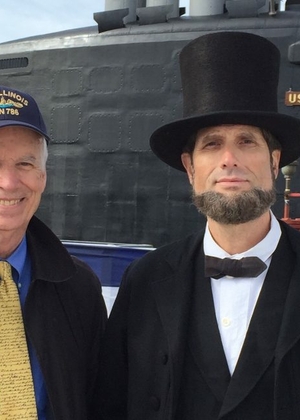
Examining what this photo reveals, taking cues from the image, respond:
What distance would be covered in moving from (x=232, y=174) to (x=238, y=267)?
395 millimetres

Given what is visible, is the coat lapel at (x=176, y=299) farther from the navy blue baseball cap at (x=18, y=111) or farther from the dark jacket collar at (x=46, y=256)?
the navy blue baseball cap at (x=18, y=111)

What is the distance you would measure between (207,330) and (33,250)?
89 centimetres

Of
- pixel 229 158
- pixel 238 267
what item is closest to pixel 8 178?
pixel 229 158

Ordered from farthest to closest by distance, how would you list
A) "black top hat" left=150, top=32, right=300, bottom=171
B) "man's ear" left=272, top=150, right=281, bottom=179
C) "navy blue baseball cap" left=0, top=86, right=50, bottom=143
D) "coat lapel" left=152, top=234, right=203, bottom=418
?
1. "man's ear" left=272, top=150, right=281, bottom=179
2. "black top hat" left=150, top=32, right=300, bottom=171
3. "navy blue baseball cap" left=0, top=86, right=50, bottom=143
4. "coat lapel" left=152, top=234, right=203, bottom=418

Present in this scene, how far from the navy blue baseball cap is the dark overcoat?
1.82 ft

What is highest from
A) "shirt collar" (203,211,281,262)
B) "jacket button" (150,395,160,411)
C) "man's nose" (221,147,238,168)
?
"man's nose" (221,147,238,168)

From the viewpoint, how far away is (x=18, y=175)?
2.74 metres

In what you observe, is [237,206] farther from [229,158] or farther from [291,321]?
[291,321]

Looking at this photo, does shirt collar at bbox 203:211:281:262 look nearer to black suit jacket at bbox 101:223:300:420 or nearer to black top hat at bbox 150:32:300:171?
black suit jacket at bbox 101:223:300:420

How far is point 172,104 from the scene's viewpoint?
25.2 feet

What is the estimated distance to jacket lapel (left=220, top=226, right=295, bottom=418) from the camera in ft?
7.81

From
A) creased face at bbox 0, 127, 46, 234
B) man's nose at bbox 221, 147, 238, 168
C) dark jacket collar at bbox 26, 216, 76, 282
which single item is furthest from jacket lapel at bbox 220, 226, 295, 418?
creased face at bbox 0, 127, 46, 234

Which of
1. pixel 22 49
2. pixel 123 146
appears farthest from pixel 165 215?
pixel 22 49

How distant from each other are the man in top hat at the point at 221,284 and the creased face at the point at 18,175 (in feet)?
1.95
